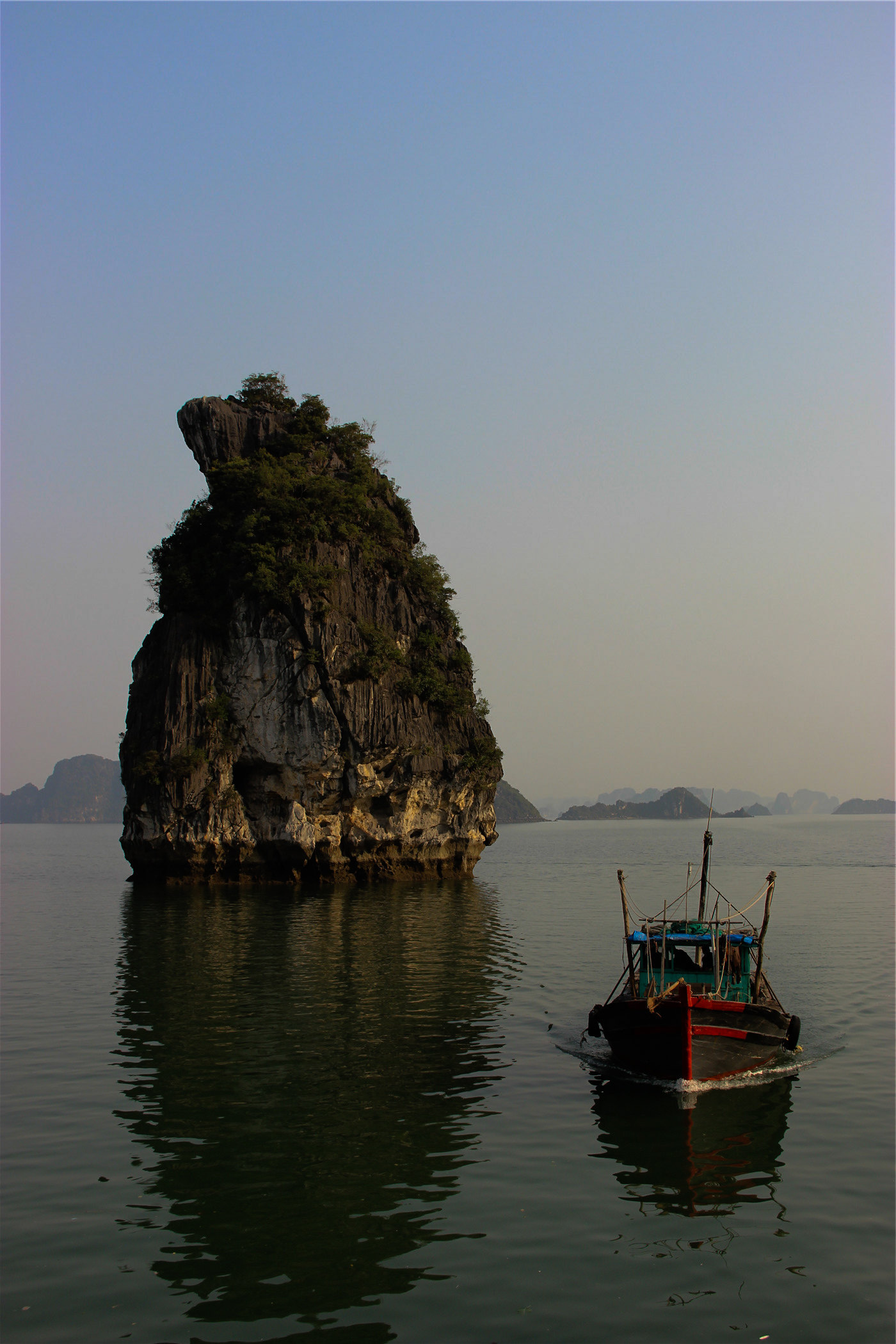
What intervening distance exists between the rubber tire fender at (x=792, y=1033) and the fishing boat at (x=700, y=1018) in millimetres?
17

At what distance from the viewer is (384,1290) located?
28.0 feet

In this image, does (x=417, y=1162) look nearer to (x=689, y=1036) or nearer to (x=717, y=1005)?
(x=689, y=1036)

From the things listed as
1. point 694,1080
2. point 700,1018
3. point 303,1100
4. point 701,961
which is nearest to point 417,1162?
point 303,1100

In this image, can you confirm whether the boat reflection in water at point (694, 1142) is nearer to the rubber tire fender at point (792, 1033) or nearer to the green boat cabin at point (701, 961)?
the rubber tire fender at point (792, 1033)

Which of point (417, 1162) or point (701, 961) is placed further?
point (701, 961)

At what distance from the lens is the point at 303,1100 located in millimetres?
13766

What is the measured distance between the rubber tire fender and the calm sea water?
0.54 meters

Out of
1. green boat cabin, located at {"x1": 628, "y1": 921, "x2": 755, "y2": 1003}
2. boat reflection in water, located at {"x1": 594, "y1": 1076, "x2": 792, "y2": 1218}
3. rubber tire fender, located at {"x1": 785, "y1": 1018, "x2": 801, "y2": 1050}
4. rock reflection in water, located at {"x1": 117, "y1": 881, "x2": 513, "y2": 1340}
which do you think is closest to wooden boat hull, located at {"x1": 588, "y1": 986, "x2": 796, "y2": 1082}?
boat reflection in water, located at {"x1": 594, "y1": 1076, "x2": 792, "y2": 1218}

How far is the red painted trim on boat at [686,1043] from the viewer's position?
14.3m

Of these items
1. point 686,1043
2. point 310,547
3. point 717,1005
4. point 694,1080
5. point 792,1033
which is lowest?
point 694,1080

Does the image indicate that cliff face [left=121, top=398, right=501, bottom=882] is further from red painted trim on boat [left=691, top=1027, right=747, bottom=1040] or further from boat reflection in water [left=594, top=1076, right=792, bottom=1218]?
boat reflection in water [left=594, top=1076, right=792, bottom=1218]

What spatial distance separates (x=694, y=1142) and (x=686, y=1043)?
80.6 inches

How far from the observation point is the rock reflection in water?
9.04 m

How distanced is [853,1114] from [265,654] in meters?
35.6
